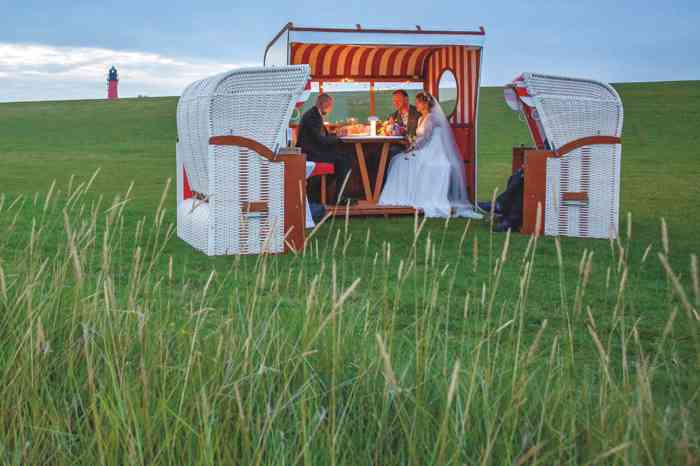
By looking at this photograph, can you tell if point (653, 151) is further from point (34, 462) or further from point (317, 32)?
point (34, 462)

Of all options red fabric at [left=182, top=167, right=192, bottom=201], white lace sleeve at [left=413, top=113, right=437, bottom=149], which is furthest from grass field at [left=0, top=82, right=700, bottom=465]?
white lace sleeve at [left=413, top=113, right=437, bottom=149]

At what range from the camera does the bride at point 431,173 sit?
1134 cm

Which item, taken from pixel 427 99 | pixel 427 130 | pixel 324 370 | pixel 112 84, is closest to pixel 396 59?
pixel 427 99

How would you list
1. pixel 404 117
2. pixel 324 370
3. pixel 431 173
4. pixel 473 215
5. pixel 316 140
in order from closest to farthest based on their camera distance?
pixel 324 370, pixel 473 215, pixel 431 173, pixel 316 140, pixel 404 117

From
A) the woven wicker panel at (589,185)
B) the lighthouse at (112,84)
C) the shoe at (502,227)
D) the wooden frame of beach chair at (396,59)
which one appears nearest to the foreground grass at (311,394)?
the woven wicker panel at (589,185)

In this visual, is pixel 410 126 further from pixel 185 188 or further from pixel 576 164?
pixel 185 188

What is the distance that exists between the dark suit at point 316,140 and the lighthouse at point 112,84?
6089cm

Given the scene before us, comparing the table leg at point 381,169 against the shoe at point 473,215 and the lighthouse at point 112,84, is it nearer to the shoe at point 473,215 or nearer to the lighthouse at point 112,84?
the shoe at point 473,215

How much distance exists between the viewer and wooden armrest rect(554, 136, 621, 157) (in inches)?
356

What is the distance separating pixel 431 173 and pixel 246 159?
410 cm

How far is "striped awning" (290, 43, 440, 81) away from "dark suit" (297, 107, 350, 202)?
73.6 inches

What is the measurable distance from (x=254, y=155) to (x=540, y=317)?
337 cm

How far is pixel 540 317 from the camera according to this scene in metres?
5.22

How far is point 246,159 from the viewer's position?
305 inches
